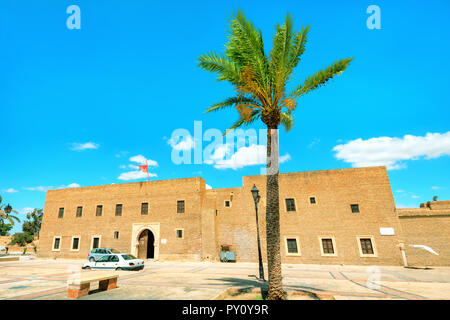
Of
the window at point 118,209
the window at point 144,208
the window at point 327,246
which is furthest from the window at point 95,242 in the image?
the window at point 327,246

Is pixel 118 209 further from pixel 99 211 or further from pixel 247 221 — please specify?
pixel 247 221

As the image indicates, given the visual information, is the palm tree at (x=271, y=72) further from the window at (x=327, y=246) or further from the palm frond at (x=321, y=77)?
the window at (x=327, y=246)

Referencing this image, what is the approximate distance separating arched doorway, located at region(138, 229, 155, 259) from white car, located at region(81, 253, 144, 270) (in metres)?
9.28

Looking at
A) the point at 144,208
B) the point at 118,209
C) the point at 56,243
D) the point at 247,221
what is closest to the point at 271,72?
the point at 247,221

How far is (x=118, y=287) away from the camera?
9617 millimetres

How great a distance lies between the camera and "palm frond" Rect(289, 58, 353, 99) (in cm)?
815

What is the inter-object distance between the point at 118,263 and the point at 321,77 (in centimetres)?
1600

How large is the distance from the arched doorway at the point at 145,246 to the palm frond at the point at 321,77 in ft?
77.0

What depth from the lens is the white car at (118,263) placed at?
15.0 m

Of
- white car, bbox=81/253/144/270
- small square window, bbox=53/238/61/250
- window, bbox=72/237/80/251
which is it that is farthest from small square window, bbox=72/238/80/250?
white car, bbox=81/253/144/270

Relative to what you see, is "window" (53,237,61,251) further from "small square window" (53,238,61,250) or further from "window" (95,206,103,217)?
"window" (95,206,103,217)
